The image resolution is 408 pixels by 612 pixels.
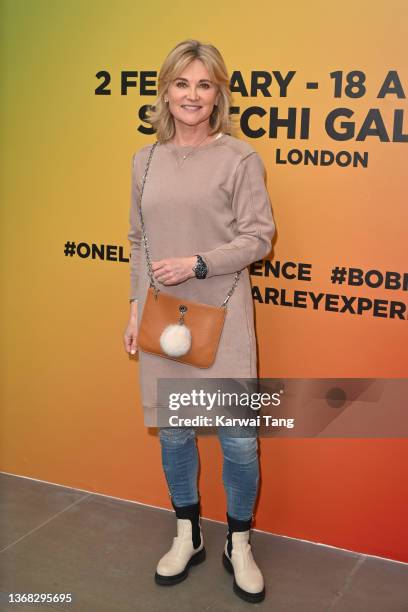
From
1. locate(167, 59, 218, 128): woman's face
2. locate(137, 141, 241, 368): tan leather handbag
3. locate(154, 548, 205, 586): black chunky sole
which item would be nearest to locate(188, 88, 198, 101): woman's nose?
locate(167, 59, 218, 128): woman's face

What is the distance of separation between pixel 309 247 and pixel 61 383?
1.14m

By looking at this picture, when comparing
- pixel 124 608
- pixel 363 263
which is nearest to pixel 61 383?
pixel 124 608

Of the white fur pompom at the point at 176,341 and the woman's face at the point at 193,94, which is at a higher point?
the woman's face at the point at 193,94

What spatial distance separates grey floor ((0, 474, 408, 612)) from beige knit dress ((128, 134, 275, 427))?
0.61m

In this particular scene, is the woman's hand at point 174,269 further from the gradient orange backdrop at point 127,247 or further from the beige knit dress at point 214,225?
the gradient orange backdrop at point 127,247

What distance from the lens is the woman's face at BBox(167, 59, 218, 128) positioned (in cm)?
206

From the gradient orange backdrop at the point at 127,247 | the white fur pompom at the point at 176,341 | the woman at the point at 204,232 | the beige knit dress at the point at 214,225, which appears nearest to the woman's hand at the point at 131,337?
the woman at the point at 204,232

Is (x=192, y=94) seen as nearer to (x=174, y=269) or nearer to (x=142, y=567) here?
(x=174, y=269)

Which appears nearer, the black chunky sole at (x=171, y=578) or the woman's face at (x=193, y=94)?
the woman's face at (x=193, y=94)

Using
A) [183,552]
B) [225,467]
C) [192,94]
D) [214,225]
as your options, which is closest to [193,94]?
[192,94]

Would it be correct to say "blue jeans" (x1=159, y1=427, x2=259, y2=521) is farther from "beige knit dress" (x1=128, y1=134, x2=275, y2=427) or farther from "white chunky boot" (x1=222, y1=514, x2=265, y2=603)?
"beige knit dress" (x1=128, y1=134, x2=275, y2=427)

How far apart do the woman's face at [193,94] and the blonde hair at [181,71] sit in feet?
0.05

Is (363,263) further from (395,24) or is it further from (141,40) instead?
(141,40)

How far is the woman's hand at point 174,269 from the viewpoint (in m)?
2.00
